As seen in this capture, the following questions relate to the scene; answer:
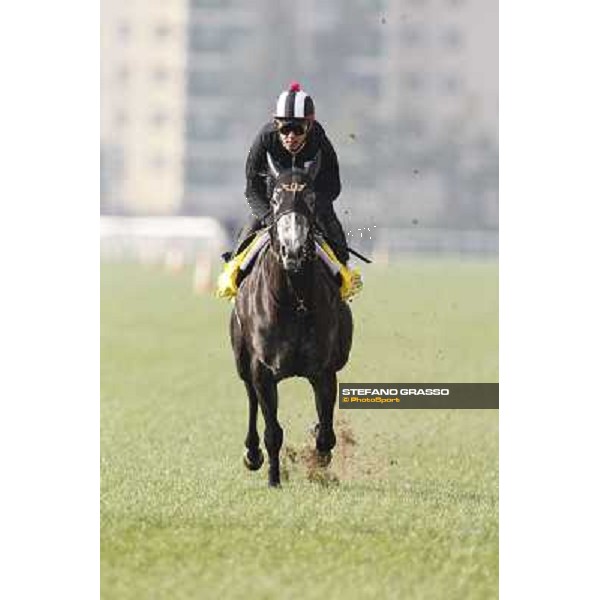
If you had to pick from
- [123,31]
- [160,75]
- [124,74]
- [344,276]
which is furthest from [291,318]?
[124,74]

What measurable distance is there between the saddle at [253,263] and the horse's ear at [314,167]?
556 millimetres

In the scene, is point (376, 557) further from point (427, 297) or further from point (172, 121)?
point (172, 121)

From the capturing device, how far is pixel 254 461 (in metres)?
10.6

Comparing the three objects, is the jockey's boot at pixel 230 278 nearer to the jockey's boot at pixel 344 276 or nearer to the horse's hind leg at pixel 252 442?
the jockey's boot at pixel 344 276

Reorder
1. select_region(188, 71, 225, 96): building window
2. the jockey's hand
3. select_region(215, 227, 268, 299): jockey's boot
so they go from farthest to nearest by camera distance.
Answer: select_region(188, 71, 225, 96): building window, select_region(215, 227, 268, 299): jockey's boot, the jockey's hand

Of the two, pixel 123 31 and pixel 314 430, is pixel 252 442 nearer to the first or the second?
pixel 314 430

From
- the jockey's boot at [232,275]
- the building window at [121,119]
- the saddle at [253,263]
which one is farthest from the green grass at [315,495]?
the building window at [121,119]

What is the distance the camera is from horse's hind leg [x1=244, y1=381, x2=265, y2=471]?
10.6m

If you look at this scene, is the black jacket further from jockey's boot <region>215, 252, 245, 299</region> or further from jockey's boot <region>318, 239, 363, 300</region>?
jockey's boot <region>215, 252, 245, 299</region>

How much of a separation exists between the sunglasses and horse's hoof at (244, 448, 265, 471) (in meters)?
2.70

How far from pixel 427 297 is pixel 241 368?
20.4ft

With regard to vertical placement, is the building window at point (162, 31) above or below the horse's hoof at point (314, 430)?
above

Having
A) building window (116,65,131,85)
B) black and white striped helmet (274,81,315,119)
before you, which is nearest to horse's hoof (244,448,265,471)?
black and white striped helmet (274,81,315,119)

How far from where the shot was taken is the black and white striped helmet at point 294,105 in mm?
9383
